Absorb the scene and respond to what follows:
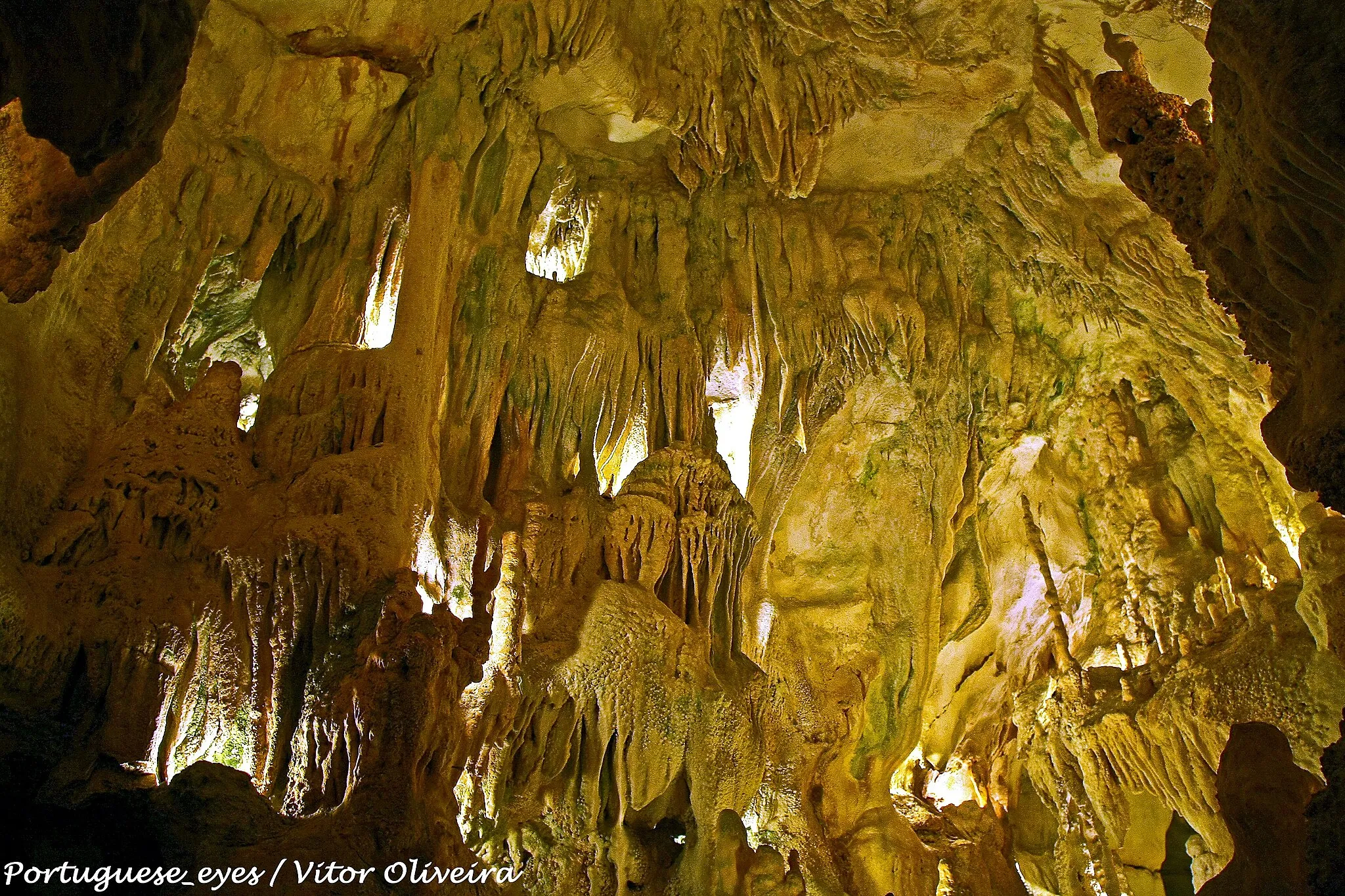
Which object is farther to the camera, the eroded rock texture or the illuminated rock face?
the illuminated rock face

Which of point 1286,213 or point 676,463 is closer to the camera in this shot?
point 1286,213

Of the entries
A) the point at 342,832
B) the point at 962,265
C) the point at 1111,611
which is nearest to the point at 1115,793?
the point at 1111,611

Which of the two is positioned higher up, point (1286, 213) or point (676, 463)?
point (676, 463)

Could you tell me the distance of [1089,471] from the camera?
333 inches

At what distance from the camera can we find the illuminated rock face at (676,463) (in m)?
4.13

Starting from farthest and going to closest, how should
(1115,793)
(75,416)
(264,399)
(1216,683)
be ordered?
1. (1115,793)
2. (1216,683)
3. (264,399)
4. (75,416)

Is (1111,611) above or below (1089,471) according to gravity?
below

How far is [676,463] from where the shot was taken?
670 cm

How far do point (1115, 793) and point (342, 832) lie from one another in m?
6.20

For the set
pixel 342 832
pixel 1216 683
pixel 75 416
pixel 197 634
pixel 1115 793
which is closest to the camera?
pixel 342 832

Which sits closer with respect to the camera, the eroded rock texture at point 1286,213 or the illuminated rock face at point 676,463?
the eroded rock texture at point 1286,213

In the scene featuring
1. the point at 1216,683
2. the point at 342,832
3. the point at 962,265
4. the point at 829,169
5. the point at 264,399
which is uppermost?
the point at 829,169

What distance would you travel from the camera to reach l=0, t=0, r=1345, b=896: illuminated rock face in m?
4.13

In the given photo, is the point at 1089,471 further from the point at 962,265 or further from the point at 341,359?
the point at 341,359
